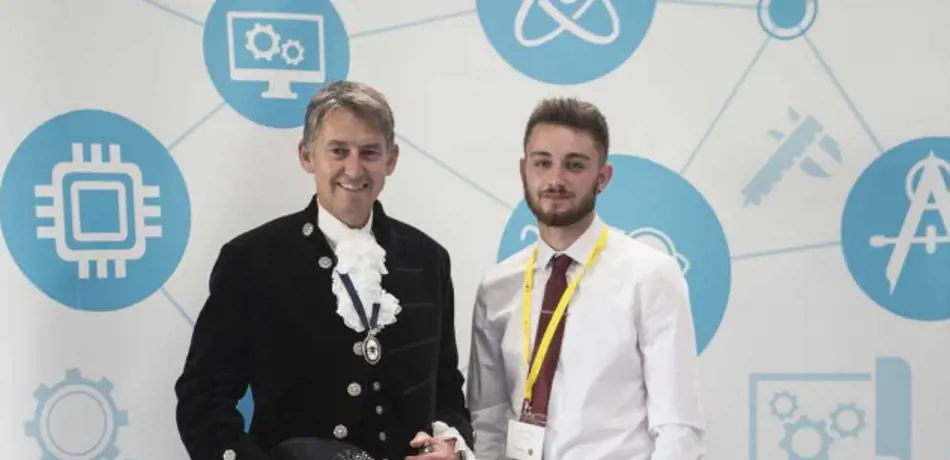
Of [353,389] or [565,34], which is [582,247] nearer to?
[353,389]

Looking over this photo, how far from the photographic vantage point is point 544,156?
1.93m

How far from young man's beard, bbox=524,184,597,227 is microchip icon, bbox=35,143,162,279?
0.99 meters

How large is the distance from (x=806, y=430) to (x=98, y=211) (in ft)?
6.80

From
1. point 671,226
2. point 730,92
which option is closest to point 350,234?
point 671,226

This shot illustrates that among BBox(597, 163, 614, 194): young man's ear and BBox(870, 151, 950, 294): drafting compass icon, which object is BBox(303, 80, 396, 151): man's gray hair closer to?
BBox(597, 163, 614, 194): young man's ear

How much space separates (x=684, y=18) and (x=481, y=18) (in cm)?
59

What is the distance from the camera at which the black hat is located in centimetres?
166

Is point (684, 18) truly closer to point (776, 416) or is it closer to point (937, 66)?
point (937, 66)

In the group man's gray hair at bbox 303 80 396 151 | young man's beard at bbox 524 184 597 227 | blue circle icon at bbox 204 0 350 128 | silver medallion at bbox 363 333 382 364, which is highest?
blue circle icon at bbox 204 0 350 128

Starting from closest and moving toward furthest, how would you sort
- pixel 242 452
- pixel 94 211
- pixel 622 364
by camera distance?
pixel 242 452, pixel 622 364, pixel 94 211

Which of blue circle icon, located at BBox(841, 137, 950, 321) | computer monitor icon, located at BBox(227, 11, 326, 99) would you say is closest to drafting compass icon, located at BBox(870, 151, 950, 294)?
Answer: blue circle icon, located at BBox(841, 137, 950, 321)

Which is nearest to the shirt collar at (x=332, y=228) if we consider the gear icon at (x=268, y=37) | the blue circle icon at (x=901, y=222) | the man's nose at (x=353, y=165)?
the man's nose at (x=353, y=165)

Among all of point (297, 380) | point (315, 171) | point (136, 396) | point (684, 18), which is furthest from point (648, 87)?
point (136, 396)

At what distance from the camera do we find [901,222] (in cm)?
261
